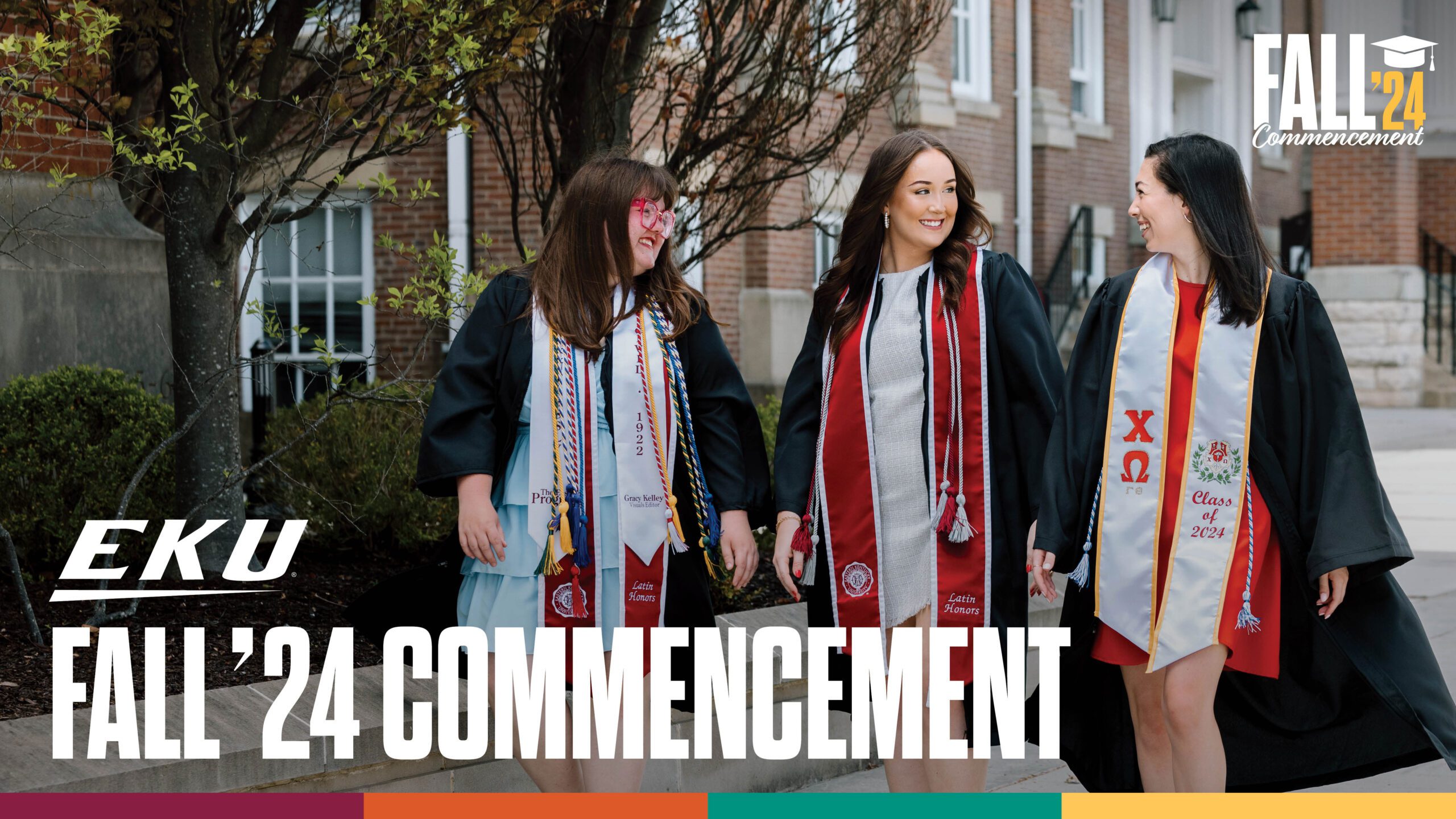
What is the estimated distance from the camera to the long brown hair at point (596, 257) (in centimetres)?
365

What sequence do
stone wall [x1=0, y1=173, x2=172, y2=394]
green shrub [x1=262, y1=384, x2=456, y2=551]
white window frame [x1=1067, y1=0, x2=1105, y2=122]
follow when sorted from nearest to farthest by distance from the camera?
green shrub [x1=262, y1=384, x2=456, y2=551], stone wall [x1=0, y1=173, x2=172, y2=394], white window frame [x1=1067, y1=0, x2=1105, y2=122]

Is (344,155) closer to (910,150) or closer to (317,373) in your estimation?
(317,373)

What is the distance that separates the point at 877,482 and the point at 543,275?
887 millimetres

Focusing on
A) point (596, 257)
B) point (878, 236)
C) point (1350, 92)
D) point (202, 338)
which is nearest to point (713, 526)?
point (596, 257)

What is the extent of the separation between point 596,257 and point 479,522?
2.13 feet

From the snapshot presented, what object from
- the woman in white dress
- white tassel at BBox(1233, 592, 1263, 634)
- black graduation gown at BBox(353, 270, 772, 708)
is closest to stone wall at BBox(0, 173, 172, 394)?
black graduation gown at BBox(353, 270, 772, 708)

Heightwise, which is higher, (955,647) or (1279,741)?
(955,647)

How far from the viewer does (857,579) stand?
12.4 ft

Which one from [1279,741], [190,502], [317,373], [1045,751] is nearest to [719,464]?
[1045,751]

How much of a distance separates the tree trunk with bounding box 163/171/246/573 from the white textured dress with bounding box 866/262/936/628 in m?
2.78

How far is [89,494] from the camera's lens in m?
5.84

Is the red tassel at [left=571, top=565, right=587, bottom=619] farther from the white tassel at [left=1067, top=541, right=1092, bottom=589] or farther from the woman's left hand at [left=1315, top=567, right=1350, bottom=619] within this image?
the woman's left hand at [left=1315, top=567, right=1350, bottom=619]

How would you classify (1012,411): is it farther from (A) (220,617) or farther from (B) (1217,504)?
(A) (220,617)

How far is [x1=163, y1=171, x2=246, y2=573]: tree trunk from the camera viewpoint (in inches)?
223
